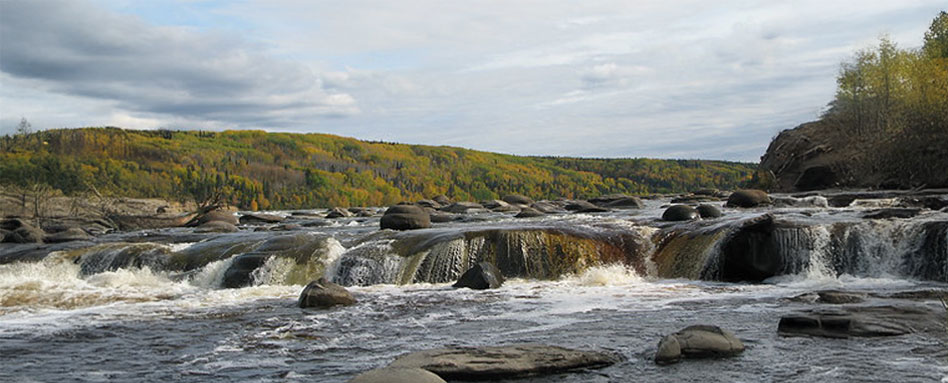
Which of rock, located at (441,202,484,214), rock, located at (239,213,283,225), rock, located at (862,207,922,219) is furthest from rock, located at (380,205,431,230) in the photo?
rock, located at (239,213,283,225)

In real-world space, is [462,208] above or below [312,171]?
below

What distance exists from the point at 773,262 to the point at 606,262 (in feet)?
14.8

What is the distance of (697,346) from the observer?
373 inches

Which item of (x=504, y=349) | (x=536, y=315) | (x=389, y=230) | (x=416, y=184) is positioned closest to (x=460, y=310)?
(x=536, y=315)

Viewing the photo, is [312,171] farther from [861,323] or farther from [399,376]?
[399,376]

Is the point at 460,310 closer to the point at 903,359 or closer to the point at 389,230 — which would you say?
the point at 903,359

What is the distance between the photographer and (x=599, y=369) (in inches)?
352

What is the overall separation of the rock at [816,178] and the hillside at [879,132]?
0.16 feet

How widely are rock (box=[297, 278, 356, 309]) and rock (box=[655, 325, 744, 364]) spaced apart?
8199 mm

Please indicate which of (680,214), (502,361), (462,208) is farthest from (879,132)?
(502,361)

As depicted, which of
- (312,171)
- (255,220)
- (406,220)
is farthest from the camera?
(312,171)

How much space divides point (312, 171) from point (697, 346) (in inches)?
6252

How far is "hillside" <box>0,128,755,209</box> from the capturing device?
4995 inches

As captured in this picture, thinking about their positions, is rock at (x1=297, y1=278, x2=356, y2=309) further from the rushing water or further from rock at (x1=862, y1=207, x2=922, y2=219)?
rock at (x1=862, y1=207, x2=922, y2=219)
